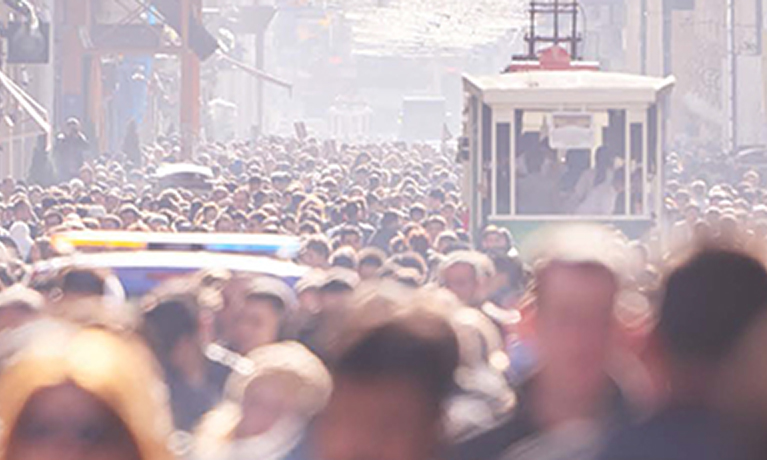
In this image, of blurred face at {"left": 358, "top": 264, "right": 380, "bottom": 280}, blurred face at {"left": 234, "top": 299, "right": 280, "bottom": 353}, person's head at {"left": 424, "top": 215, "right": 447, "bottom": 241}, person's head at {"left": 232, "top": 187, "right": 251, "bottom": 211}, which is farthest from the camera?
person's head at {"left": 232, "top": 187, "right": 251, "bottom": 211}

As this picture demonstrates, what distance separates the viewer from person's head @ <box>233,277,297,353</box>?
10.0 m

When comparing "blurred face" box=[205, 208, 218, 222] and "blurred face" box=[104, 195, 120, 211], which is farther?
"blurred face" box=[104, 195, 120, 211]

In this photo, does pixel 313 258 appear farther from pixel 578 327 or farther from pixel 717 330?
pixel 717 330

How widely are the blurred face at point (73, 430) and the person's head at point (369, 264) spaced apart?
9326mm

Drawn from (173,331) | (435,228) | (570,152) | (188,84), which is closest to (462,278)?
(173,331)

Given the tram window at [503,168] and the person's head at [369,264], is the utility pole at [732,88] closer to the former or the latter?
the tram window at [503,168]

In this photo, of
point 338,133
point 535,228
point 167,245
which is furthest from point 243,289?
point 338,133

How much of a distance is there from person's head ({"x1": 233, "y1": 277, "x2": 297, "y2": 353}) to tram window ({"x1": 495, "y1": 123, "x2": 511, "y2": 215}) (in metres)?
12.4

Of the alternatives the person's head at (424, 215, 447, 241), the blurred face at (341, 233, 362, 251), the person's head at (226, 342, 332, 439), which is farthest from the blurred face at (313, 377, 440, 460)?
the person's head at (424, 215, 447, 241)

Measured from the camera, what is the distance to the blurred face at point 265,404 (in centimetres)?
694

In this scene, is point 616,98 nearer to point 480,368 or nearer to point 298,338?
point 298,338

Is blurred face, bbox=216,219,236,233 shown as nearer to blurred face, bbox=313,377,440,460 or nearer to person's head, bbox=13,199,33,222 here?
person's head, bbox=13,199,33,222

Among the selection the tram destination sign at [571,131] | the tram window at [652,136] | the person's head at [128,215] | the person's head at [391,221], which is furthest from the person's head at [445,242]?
the tram window at [652,136]

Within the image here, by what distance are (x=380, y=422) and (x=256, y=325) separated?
5.35 m
